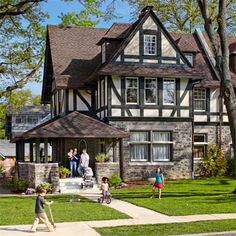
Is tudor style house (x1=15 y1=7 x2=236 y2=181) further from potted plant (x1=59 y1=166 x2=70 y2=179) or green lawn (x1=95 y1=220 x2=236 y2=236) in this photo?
green lawn (x1=95 y1=220 x2=236 y2=236)

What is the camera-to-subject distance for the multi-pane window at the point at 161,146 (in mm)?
28406

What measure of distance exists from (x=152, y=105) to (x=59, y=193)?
323 inches

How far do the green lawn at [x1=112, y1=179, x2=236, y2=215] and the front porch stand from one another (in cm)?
311

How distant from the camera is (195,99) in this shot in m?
31.2

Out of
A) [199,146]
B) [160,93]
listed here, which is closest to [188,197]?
[160,93]

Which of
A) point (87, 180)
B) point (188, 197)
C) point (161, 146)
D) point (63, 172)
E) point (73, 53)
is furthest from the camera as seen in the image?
point (73, 53)

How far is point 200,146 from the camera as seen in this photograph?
102ft

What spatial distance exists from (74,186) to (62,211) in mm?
8027

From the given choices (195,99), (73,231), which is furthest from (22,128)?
(73,231)

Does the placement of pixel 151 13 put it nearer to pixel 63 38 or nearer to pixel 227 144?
pixel 63 38

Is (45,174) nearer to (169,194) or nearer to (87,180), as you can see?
(87,180)

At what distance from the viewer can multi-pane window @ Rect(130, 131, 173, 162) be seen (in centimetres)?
2808

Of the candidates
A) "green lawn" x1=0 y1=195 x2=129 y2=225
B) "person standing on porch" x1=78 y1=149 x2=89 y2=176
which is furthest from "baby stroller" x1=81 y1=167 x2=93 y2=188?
"green lawn" x1=0 y1=195 x2=129 y2=225

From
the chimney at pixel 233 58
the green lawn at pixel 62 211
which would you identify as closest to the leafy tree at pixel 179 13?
the chimney at pixel 233 58
